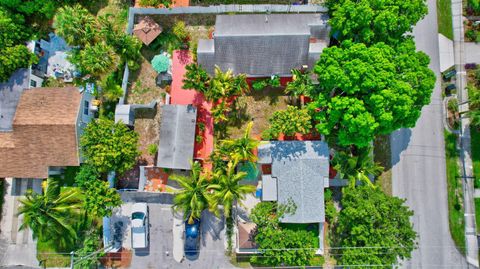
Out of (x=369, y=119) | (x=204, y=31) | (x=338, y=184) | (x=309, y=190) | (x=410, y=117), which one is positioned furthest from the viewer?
(x=204, y=31)

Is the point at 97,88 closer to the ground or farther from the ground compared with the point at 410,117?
farther from the ground

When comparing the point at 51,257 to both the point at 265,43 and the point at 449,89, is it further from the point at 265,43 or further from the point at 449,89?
the point at 449,89

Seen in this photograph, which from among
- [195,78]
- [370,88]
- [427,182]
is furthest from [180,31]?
[427,182]

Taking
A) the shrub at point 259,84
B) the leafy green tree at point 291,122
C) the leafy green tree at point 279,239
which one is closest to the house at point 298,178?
the leafy green tree at point 279,239

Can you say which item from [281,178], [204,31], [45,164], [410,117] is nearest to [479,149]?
[410,117]

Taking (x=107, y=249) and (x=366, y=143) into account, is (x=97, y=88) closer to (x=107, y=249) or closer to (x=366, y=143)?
(x=107, y=249)

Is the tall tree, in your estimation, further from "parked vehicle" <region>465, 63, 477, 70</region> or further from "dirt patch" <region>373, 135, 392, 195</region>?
"parked vehicle" <region>465, 63, 477, 70</region>

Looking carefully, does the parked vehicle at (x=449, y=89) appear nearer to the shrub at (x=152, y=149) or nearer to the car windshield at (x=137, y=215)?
the shrub at (x=152, y=149)
